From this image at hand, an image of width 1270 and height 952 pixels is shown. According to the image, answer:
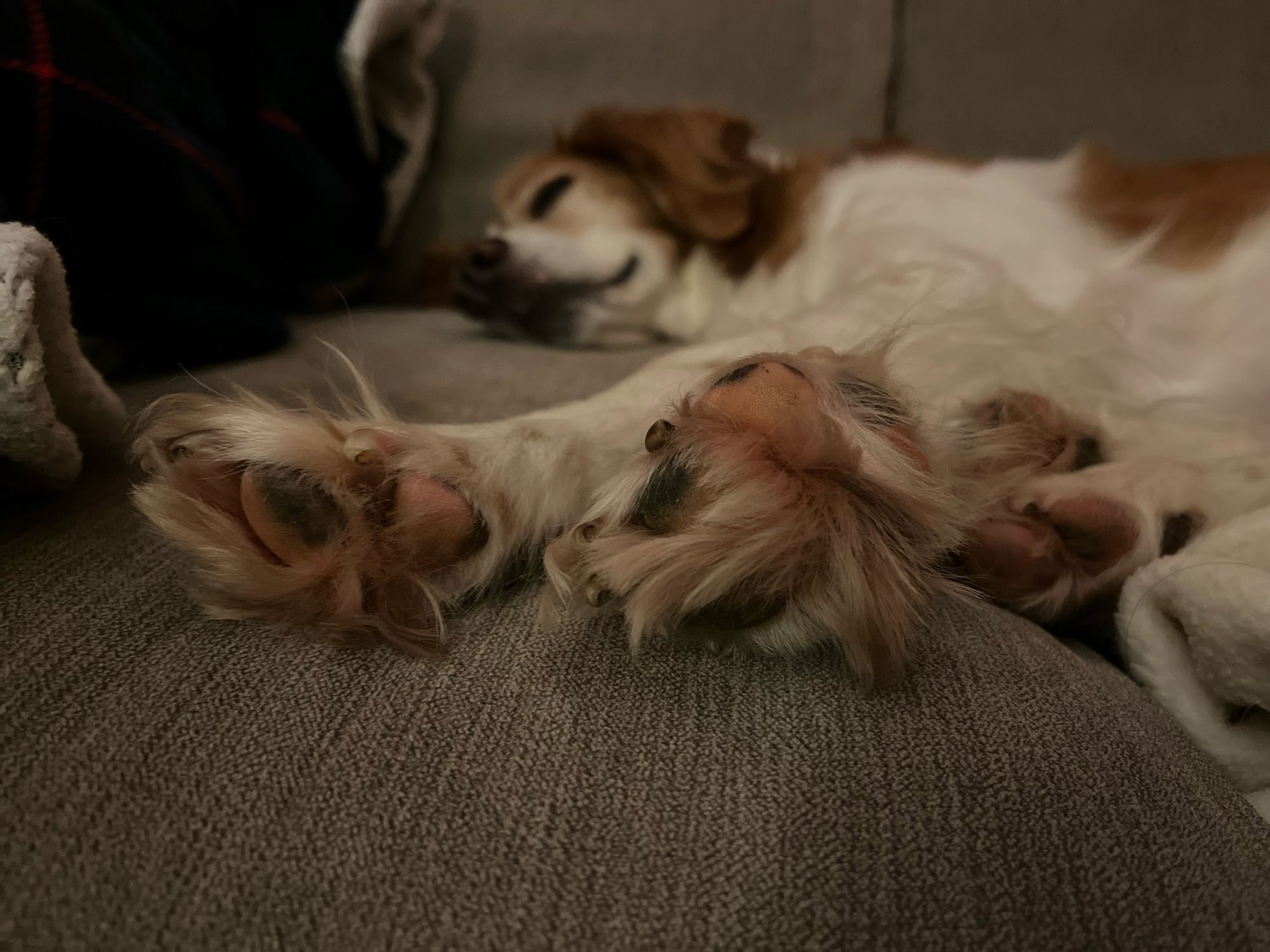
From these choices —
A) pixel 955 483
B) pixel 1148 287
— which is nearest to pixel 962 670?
pixel 955 483

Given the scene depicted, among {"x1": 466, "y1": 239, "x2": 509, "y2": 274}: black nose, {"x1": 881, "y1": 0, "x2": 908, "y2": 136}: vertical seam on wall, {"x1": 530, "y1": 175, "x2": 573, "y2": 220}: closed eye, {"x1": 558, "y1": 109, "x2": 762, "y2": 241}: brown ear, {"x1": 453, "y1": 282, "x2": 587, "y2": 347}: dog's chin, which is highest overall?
{"x1": 881, "y1": 0, "x2": 908, "y2": 136}: vertical seam on wall

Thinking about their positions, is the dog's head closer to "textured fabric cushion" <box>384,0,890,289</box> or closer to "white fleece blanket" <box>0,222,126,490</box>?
"textured fabric cushion" <box>384,0,890,289</box>

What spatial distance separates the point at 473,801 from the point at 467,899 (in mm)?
45

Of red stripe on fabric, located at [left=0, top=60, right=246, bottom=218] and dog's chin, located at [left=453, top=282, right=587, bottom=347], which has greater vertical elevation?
red stripe on fabric, located at [left=0, top=60, right=246, bottom=218]

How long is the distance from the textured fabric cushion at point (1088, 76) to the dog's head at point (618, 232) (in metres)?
0.53

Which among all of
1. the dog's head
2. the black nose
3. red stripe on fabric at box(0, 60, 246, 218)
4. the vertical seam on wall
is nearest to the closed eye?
Answer: the dog's head

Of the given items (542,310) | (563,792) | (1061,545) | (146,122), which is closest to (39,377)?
(563,792)

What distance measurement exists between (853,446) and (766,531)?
0.30 feet

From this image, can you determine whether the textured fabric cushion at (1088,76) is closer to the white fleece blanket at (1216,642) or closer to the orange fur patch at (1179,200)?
the orange fur patch at (1179,200)

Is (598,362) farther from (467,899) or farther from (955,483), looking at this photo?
(467,899)

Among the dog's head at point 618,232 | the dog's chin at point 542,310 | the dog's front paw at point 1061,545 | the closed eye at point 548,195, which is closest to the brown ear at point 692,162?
the dog's head at point 618,232

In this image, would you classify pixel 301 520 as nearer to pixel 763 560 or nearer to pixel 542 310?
pixel 763 560

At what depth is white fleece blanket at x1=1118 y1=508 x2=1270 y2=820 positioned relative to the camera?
0.48 metres

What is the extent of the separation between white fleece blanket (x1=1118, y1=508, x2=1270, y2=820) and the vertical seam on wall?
4.25 ft
